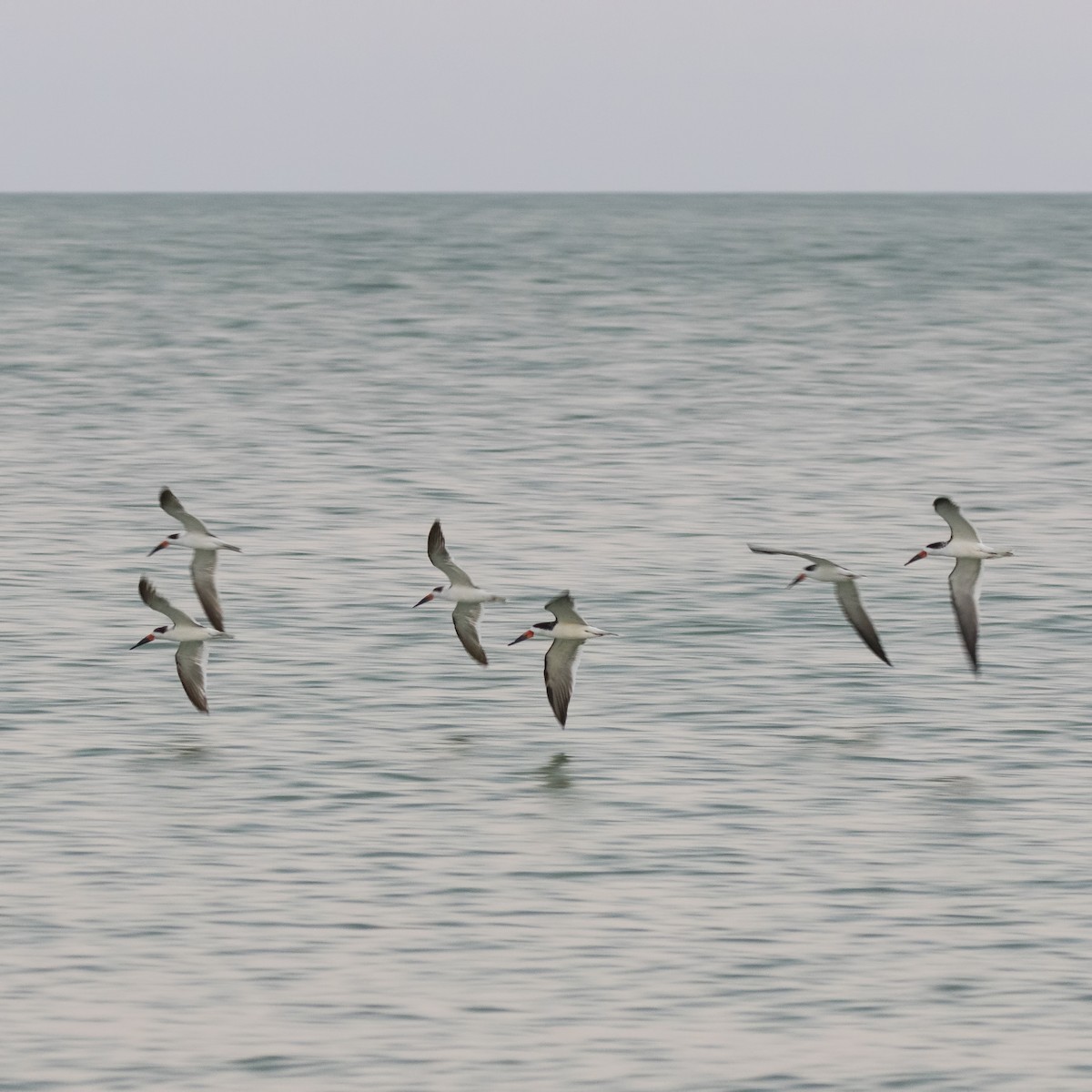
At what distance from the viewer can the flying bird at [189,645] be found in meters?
19.8

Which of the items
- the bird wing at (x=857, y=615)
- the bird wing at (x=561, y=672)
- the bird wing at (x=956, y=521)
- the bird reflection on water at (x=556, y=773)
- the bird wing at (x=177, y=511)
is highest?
the bird wing at (x=177, y=511)

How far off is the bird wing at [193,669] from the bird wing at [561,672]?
3.10 m

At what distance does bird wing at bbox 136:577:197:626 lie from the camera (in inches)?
754

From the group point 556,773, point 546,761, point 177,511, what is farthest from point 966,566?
point 177,511

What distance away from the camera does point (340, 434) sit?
131 ft

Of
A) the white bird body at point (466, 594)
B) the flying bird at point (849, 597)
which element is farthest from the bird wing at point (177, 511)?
the flying bird at point (849, 597)

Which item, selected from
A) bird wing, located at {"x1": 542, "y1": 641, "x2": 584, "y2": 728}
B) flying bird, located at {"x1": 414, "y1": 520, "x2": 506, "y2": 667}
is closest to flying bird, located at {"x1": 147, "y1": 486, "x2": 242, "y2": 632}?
flying bird, located at {"x1": 414, "y1": 520, "x2": 506, "y2": 667}

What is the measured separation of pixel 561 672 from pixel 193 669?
3394mm

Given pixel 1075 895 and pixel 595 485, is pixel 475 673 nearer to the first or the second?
pixel 1075 895

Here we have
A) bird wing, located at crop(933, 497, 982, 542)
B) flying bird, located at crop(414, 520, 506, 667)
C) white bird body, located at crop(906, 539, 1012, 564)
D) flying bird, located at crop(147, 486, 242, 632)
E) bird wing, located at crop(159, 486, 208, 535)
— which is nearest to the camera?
bird wing, located at crop(933, 497, 982, 542)

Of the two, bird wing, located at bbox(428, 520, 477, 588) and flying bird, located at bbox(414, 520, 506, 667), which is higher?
bird wing, located at bbox(428, 520, 477, 588)

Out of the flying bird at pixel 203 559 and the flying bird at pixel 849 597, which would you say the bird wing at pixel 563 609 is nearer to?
the flying bird at pixel 849 597

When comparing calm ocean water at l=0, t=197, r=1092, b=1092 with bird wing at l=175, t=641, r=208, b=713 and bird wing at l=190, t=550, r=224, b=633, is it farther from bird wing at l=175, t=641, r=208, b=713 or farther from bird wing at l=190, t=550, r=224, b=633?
bird wing at l=190, t=550, r=224, b=633

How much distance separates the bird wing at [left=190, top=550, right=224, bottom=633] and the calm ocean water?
601mm
